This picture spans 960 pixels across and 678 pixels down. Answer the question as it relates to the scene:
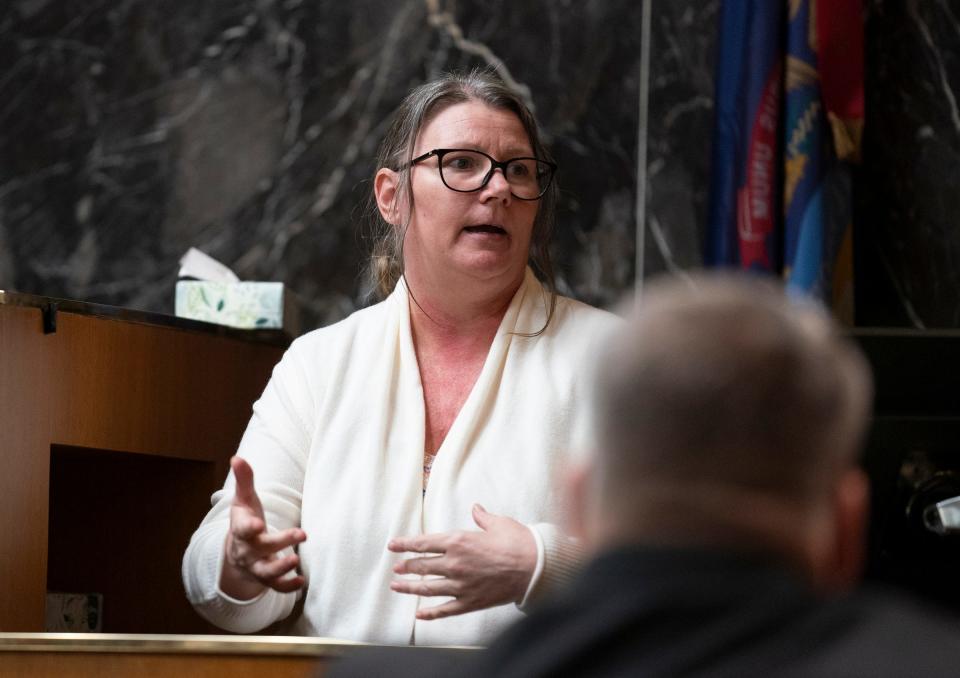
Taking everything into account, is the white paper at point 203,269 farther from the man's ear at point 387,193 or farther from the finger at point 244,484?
the finger at point 244,484

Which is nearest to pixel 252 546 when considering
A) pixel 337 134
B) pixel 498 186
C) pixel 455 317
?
pixel 455 317

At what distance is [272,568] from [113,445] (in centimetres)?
67

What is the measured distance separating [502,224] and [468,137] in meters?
0.15

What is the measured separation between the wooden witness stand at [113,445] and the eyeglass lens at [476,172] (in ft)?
2.08

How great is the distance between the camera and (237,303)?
2506 millimetres

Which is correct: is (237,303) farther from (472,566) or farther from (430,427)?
(472,566)

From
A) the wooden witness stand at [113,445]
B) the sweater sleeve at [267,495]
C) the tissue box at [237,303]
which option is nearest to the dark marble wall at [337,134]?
the tissue box at [237,303]

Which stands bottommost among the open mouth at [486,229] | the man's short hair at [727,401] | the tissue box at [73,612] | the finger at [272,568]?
the tissue box at [73,612]

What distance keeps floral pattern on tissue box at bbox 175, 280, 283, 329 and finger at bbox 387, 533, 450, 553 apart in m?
1.00

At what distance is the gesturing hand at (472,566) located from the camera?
5.24 ft

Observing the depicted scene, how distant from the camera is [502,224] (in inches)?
78.5

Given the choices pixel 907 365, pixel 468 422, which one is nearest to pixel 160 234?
pixel 468 422

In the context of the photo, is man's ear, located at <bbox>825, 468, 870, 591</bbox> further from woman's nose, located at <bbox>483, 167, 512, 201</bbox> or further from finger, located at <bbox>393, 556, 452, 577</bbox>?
woman's nose, located at <bbox>483, 167, 512, 201</bbox>

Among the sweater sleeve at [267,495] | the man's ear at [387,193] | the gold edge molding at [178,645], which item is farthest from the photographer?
the man's ear at [387,193]
